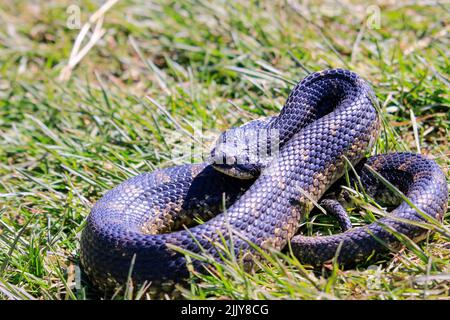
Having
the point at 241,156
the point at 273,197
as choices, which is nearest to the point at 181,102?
the point at 241,156

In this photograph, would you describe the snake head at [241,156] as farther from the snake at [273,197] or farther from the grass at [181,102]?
the grass at [181,102]

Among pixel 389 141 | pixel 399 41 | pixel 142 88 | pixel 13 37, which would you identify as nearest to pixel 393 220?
pixel 389 141

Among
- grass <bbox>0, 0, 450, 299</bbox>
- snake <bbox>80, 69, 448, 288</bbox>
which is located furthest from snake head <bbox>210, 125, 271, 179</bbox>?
grass <bbox>0, 0, 450, 299</bbox>

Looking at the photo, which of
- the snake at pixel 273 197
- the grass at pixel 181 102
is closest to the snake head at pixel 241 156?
the snake at pixel 273 197

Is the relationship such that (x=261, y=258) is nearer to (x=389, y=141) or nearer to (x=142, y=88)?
(x=389, y=141)

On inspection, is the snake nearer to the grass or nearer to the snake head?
the snake head

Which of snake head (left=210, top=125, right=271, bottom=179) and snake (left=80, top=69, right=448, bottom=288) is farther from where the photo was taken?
snake head (left=210, top=125, right=271, bottom=179)
